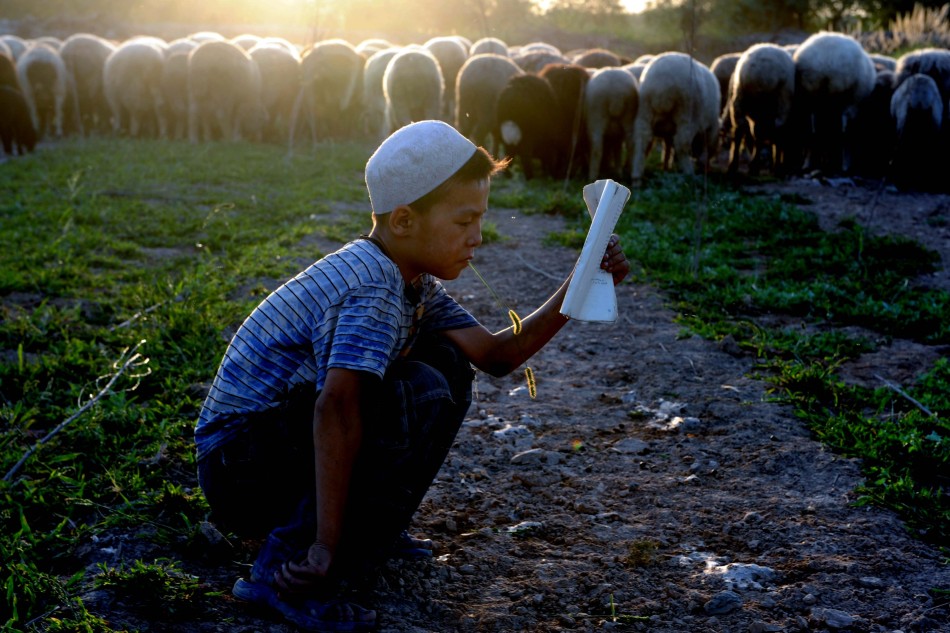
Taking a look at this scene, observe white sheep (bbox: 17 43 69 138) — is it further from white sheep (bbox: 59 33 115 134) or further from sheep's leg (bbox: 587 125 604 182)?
sheep's leg (bbox: 587 125 604 182)

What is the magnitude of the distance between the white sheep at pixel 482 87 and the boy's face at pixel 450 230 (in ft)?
32.1

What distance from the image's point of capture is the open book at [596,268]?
7.59ft

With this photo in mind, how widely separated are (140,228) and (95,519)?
530 cm

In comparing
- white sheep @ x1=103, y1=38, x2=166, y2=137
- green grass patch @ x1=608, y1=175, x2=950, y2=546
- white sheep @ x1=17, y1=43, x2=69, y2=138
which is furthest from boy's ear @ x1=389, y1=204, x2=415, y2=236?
white sheep @ x1=17, y1=43, x2=69, y2=138

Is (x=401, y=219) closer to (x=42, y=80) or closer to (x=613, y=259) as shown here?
(x=613, y=259)

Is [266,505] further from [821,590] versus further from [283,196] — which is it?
[283,196]

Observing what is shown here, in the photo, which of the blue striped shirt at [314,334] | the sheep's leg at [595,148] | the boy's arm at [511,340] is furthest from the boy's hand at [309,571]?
the sheep's leg at [595,148]

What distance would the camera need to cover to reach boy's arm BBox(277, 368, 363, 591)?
212 centimetres

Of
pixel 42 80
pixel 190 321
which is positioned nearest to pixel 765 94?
pixel 190 321

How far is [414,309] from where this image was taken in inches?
99.1

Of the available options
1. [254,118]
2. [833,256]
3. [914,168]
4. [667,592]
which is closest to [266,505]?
[667,592]

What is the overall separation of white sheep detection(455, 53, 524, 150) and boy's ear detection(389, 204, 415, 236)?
9.84m

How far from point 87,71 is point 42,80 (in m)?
1.21

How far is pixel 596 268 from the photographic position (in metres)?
2.35
